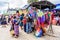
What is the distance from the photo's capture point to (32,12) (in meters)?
14.6

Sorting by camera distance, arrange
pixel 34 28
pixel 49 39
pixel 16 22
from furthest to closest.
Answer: pixel 34 28
pixel 16 22
pixel 49 39

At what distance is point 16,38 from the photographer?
1355cm

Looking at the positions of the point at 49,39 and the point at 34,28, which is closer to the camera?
the point at 49,39

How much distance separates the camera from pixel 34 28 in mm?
14875

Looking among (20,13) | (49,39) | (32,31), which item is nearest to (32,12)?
(32,31)

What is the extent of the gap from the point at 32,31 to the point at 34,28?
546mm

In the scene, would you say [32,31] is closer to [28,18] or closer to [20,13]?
[28,18]

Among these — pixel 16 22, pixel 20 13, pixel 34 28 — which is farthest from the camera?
pixel 20 13

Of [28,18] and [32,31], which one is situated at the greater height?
[28,18]

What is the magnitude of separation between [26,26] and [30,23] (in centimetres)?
67

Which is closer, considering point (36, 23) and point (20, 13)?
point (36, 23)

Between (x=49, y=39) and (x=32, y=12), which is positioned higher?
(x=32, y=12)

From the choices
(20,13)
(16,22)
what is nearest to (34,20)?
(16,22)

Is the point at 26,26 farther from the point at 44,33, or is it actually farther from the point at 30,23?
the point at 44,33
